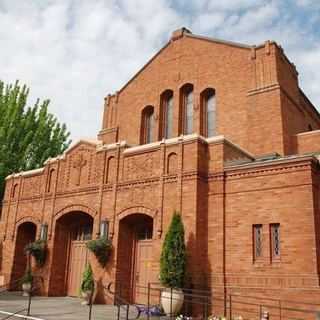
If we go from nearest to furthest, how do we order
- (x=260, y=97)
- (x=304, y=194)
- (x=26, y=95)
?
(x=304, y=194), (x=260, y=97), (x=26, y=95)

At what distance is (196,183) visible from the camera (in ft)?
45.1

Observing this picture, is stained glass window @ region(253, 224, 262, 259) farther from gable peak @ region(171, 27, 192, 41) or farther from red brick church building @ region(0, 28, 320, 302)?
gable peak @ region(171, 27, 192, 41)

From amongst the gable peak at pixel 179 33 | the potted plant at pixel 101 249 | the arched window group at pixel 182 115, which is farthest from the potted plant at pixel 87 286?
the gable peak at pixel 179 33

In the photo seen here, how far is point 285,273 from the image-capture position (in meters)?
12.1

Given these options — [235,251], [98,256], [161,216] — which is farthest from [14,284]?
[235,251]

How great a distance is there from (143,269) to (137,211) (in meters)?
2.21

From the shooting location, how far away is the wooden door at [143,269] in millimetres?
14953

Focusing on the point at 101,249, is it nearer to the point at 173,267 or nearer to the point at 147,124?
the point at 173,267

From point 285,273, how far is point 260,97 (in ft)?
26.1

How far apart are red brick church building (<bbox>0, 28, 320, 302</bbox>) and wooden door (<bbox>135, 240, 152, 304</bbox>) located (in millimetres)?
58

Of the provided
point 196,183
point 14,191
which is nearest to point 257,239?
point 196,183

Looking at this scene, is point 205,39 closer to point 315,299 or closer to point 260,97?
point 260,97

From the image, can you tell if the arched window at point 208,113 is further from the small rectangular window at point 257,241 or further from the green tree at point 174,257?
the green tree at point 174,257

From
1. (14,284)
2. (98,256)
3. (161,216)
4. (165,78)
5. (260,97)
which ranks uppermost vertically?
(165,78)
